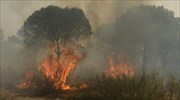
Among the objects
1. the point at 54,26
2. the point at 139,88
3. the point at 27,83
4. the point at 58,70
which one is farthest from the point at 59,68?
the point at 139,88

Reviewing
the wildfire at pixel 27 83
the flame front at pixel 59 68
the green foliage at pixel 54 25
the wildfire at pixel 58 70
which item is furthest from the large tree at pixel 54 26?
the wildfire at pixel 27 83

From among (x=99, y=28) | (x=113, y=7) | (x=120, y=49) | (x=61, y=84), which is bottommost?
(x=61, y=84)

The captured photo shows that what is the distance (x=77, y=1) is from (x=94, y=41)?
634 centimetres

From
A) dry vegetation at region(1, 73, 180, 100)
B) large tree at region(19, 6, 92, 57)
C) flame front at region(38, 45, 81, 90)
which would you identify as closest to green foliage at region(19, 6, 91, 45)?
large tree at region(19, 6, 92, 57)

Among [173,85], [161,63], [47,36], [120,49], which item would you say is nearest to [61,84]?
[47,36]

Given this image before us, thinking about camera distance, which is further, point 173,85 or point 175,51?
point 175,51

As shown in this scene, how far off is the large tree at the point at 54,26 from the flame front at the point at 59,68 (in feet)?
7.70

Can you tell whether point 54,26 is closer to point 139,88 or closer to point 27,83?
point 27,83

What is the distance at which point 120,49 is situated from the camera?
49906mm

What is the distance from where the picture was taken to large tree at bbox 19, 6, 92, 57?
1435 inches

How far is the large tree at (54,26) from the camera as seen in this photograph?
36438 mm

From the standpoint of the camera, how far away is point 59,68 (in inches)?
1284

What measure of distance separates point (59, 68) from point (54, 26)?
18.2ft

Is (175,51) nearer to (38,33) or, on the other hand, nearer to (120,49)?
(120,49)
